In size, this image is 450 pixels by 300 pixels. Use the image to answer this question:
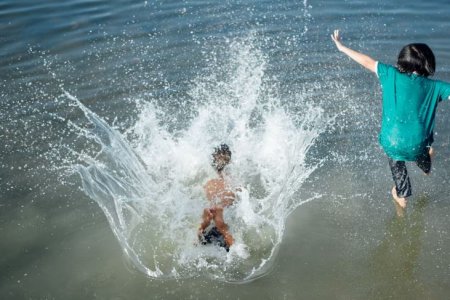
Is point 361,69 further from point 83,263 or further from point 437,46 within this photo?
point 83,263

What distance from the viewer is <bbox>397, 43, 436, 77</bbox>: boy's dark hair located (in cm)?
440

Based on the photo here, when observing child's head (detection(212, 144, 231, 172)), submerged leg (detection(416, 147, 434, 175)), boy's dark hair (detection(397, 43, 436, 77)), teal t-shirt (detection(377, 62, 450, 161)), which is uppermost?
boy's dark hair (detection(397, 43, 436, 77))

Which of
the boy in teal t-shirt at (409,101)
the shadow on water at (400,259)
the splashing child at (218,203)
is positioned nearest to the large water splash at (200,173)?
the splashing child at (218,203)

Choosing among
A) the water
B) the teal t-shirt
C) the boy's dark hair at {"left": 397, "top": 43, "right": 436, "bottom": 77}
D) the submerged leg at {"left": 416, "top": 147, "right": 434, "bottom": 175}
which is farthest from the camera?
the submerged leg at {"left": 416, "top": 147, "right": 434, "bottom": 175}

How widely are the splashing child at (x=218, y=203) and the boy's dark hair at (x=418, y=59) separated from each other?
6.92 feet

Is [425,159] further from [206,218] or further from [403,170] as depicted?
[206,218]

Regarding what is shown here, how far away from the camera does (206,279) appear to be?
4789 millimetres

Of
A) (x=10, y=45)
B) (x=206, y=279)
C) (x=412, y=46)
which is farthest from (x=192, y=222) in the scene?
(x=10, y=45)

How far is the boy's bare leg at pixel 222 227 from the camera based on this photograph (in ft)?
16.8

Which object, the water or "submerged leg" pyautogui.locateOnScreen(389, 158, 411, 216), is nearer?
the water

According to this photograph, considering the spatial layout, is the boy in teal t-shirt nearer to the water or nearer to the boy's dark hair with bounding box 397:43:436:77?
the boy's dark hair with bounding box 397:43:436:77

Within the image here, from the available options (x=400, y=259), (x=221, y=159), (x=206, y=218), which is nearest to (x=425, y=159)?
(x=400, y=259)

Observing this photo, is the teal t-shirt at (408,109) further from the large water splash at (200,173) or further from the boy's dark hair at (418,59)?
the large water splash at (200,173)

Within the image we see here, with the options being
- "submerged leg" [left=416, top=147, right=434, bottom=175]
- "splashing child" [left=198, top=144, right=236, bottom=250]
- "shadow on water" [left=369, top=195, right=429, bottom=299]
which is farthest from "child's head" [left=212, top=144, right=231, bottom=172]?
"submerged leg" [left=416, top=147, right=434, bottom=175]
